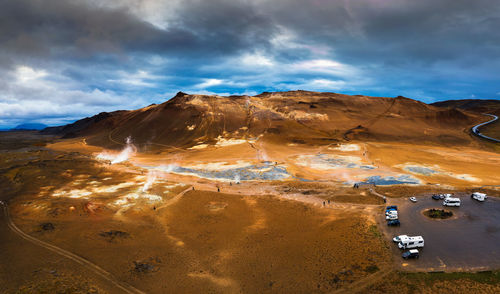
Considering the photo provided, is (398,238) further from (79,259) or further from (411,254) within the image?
(79,259)

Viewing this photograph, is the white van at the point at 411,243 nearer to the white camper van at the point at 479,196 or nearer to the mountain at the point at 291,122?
the white camper van at the point at 479,196

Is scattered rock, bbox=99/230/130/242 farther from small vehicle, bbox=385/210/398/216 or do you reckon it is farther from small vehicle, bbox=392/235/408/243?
small vehicle, bbox=385/210/398/216

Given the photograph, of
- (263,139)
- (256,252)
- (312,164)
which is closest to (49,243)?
(256,252)

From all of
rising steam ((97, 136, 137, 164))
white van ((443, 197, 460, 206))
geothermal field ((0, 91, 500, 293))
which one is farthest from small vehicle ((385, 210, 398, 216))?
rising steam ((97, 136, 137, 164))

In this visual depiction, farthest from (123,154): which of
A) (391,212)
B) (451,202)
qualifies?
(451,202)

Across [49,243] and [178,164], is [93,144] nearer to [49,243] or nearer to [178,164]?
[178,164]

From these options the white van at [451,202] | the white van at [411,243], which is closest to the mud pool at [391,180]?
the white van at [451,202]
